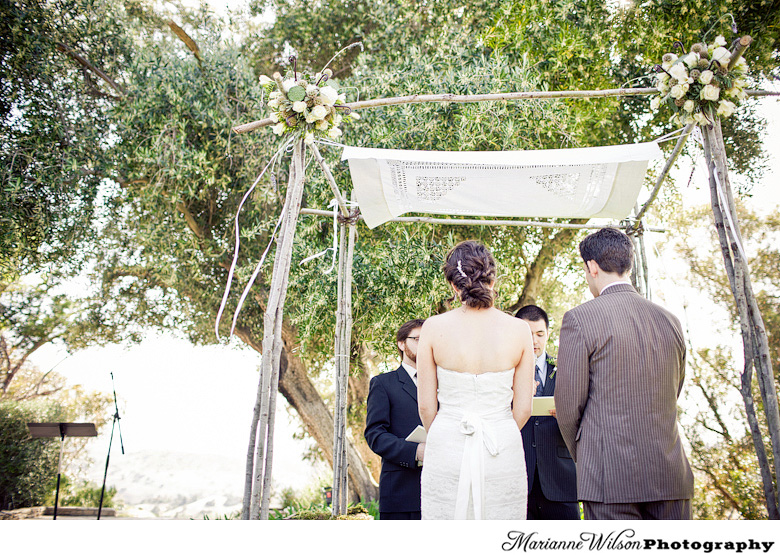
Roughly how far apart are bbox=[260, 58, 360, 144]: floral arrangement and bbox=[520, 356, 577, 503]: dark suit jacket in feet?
Result: 5.72

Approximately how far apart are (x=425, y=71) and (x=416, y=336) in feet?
15.1

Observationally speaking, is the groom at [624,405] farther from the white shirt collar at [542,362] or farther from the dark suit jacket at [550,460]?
the white shirt collar at [542,362]

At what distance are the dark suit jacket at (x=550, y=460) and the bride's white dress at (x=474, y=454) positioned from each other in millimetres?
757

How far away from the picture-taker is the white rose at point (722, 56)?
258 cm

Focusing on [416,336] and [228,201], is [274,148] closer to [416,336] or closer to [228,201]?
[228,201]

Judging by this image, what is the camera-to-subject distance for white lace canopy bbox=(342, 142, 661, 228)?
313cm

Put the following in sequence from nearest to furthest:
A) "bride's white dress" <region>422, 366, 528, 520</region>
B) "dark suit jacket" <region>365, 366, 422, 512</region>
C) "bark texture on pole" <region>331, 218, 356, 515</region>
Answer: "bride's white dress" <region>422, 366, 528, 520</region>
"dark suit jacket" <region>365, 366, 422, 512</region>
"bark texture on pole" <region>331, 218, 356, 515</region>

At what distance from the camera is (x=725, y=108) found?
2.55 metres

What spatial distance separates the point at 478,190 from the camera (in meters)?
3.57

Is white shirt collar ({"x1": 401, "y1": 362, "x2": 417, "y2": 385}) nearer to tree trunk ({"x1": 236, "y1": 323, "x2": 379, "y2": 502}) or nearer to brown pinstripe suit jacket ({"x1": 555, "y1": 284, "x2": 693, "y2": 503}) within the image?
brown pinstripe suit jacket ({"x1": 555, "y1": 284, "x2": 693, "y2": 503})

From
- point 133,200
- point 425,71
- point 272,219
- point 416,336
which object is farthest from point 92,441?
point 416,336

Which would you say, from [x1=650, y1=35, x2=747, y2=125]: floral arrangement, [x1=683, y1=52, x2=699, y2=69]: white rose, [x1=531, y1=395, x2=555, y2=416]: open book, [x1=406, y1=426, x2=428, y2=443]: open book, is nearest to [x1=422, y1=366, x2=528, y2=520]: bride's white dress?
[x1=406, y1=426, x2=428, y2=443]: open book

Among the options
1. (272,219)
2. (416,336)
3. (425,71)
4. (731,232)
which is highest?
(425,71)

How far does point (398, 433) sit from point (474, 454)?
3.01 feet
